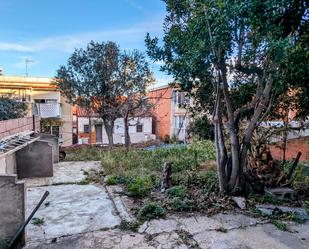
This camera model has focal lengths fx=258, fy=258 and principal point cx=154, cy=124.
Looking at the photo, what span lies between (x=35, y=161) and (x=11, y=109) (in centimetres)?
383

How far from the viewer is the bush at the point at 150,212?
14.5ft

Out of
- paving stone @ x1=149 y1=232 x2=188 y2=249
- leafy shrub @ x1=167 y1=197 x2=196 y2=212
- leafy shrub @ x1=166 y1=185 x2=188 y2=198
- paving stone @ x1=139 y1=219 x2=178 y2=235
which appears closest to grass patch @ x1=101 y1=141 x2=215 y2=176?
leafy shrub @ x1=166 y1=185 x2=188 y2=198

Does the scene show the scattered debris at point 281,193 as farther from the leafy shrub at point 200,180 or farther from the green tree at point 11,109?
the green tree at point 11,109

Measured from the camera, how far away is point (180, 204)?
15.9ft

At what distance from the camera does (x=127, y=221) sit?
4301mm

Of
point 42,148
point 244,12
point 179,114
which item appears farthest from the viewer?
point 179,114

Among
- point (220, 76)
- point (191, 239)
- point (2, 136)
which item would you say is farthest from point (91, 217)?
point (220, 76)

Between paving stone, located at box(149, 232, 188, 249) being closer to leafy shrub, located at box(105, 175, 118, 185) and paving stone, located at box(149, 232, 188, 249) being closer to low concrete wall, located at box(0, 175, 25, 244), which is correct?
low concrete wall, located at box(0, 175, 25, 244)

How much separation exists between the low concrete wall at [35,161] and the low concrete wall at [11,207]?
4.43 m

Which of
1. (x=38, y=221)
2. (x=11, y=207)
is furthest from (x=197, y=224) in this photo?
(x=11, y=207)

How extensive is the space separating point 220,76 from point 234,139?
1.34m

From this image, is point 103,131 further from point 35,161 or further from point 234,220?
point 234,220

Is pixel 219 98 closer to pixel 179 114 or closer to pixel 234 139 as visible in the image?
pixel 234 139

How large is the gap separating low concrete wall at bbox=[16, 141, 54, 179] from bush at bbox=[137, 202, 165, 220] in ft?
14.2
